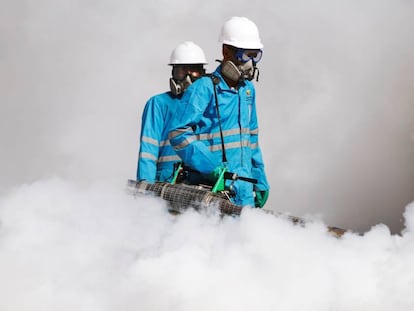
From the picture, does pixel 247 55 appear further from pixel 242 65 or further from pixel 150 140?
pixel 150 140

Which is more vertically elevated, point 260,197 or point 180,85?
point 180,85

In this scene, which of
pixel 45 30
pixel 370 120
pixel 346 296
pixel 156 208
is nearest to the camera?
pixel 346 296

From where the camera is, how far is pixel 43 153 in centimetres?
2348

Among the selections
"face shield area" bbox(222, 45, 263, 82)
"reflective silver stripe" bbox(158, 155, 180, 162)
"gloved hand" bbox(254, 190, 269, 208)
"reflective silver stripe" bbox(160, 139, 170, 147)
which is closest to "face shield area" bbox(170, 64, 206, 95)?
"reflective silver stripe" bbox(160, 139, 170, 147)

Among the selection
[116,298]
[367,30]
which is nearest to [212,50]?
[367,30]

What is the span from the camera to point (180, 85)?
13.3 m

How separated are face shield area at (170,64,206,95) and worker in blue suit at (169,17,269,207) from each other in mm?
2174

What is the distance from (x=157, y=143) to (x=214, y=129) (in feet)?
7.89

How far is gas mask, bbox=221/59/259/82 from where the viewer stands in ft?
35.4

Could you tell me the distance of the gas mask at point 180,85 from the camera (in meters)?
13.3

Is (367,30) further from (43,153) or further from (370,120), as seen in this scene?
(43,153)

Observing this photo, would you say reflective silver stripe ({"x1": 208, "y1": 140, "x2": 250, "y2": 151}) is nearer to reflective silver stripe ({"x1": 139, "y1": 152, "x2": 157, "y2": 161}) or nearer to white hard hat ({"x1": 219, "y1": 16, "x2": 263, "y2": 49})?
white hard hat ({"x1": 219, "y1": 16, "x2": 263, "y2": 49})

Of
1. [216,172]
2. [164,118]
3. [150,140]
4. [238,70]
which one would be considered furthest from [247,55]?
[164,118]

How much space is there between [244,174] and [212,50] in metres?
12.4
